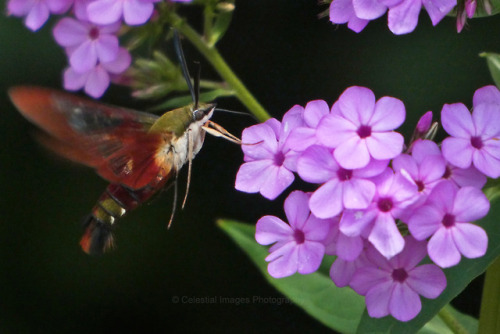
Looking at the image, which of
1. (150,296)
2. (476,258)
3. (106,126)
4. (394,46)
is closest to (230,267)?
(150,296)

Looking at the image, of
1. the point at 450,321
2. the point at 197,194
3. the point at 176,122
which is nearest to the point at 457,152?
the point at 450,321

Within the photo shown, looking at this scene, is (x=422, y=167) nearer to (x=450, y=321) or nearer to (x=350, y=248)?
(x=350, y=248)

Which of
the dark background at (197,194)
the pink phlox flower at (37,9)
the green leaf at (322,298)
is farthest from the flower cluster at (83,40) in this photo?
the dark background at (197,194)

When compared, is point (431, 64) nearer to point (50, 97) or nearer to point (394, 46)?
point (394, 46)

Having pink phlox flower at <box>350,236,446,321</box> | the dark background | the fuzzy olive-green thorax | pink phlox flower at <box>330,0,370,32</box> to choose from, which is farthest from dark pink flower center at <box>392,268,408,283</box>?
the dark background

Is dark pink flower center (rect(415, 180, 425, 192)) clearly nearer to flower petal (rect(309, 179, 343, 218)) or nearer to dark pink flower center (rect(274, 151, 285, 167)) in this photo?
flower petal (rect(309, 179, 343, 218))

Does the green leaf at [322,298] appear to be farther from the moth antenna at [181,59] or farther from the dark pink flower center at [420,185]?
the dark pink flower center at [420,185]
